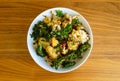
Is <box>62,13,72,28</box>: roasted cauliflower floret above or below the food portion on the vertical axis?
above

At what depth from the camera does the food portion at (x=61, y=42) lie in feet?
3.16

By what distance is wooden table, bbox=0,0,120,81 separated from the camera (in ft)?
3.31

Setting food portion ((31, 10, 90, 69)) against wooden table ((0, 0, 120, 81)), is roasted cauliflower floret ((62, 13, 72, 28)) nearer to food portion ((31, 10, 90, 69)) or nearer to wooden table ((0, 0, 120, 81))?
food portion ((31, 10, 90, 69))

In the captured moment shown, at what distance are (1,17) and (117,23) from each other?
0.49 m

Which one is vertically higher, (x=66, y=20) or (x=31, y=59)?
(x=66, y=20)

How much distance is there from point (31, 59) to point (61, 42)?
0.48 ft

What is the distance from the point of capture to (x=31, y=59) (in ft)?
3.40

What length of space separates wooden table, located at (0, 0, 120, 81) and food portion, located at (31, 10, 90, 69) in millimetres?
67

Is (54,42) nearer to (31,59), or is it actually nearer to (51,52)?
(51,52)

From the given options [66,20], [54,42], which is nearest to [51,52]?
[54,42]

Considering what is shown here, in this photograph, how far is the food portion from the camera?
96 centimetres

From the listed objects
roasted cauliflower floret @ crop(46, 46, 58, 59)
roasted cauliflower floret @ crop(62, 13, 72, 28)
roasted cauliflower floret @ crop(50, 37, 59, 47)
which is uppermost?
roasted cauliflower floret @ crop(62, 13, 72, 28)

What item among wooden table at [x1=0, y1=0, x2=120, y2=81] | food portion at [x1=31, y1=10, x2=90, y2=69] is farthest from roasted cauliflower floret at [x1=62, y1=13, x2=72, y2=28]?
wooden table at [x1=0, y1=0, x2=120, y2=81]

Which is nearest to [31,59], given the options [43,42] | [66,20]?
[43,42]
